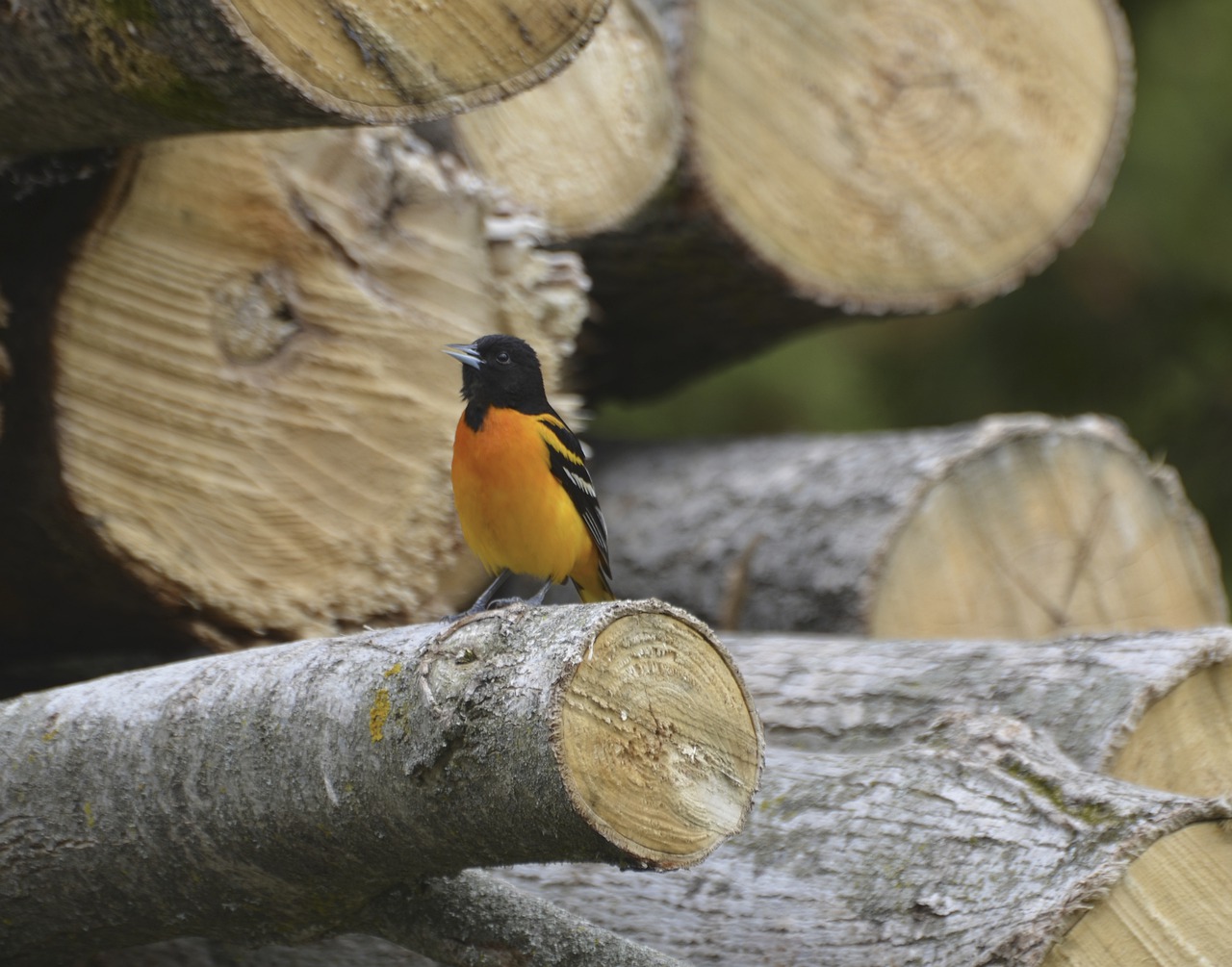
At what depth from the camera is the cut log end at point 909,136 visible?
4.27 m

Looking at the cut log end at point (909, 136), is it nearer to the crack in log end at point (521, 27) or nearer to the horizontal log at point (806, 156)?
the horizontal log at point (806, 156)

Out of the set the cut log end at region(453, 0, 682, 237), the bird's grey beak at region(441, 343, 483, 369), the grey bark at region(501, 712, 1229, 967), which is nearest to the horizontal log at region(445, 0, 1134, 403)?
→ the cut log end at region(453, 0, 682, 237)

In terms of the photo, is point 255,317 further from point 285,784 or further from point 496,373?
point 285,784

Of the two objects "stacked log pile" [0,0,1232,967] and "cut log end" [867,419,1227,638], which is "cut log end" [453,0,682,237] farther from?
"cut log end" [867,419,1227,638]

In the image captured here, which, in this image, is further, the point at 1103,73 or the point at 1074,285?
the point at 1074,285

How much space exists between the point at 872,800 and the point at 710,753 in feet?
2.82

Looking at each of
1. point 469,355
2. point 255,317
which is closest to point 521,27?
point 469,355

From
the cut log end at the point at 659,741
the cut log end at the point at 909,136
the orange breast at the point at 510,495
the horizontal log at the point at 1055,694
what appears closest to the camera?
the cut log end at the point at 659,741

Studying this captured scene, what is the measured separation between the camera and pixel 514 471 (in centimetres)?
300

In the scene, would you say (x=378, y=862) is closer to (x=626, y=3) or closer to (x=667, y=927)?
(x=667, y=927)

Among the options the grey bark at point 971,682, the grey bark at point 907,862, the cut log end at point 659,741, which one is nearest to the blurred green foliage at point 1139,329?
the grey bark at point 971,682

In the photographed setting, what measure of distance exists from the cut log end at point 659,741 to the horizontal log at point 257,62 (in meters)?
1.05

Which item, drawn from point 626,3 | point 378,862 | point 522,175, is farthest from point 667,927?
point 626,3

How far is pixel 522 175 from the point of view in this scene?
395 centimetres
